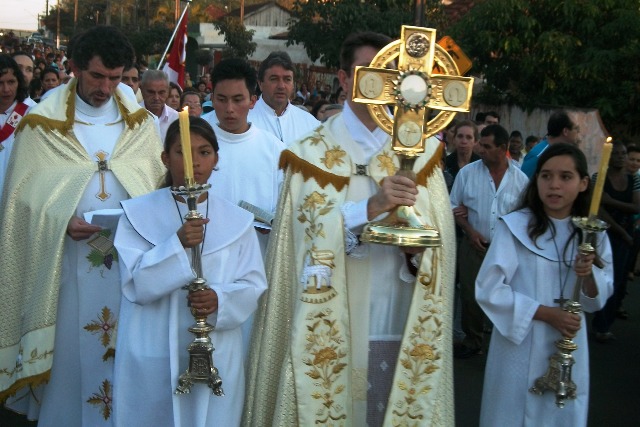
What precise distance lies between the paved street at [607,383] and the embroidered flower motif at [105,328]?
8.03 feet

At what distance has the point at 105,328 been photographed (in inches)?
212

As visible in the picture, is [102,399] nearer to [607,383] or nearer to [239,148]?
[239,148]

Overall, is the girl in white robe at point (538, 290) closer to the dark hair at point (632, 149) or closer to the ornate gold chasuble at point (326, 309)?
the ornate gold chasuble at point (326, 309)

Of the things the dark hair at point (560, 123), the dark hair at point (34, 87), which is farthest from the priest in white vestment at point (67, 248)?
the dark hair at point (34, 87)

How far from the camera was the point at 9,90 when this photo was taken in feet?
23.2

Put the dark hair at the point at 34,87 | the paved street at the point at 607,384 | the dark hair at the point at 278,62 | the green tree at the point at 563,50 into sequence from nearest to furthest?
the paved street at the point at 607,384, the dark hair at the point at 278,62, the dark hair at the point at 34,87, the green tree at the point at 563,50

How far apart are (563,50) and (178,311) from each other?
16.0 meters

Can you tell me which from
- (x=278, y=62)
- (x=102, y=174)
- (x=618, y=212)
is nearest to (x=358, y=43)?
(x=102, y=174)

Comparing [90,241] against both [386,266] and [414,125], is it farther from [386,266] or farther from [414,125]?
[414,125]

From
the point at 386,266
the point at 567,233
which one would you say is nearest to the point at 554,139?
the point at 567,233

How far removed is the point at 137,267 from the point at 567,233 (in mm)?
2039

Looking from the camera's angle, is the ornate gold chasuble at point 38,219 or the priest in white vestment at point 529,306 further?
the ornate gold chasuble at point 38,219

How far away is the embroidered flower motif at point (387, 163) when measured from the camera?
4125 millimetres

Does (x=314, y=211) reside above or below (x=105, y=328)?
above
